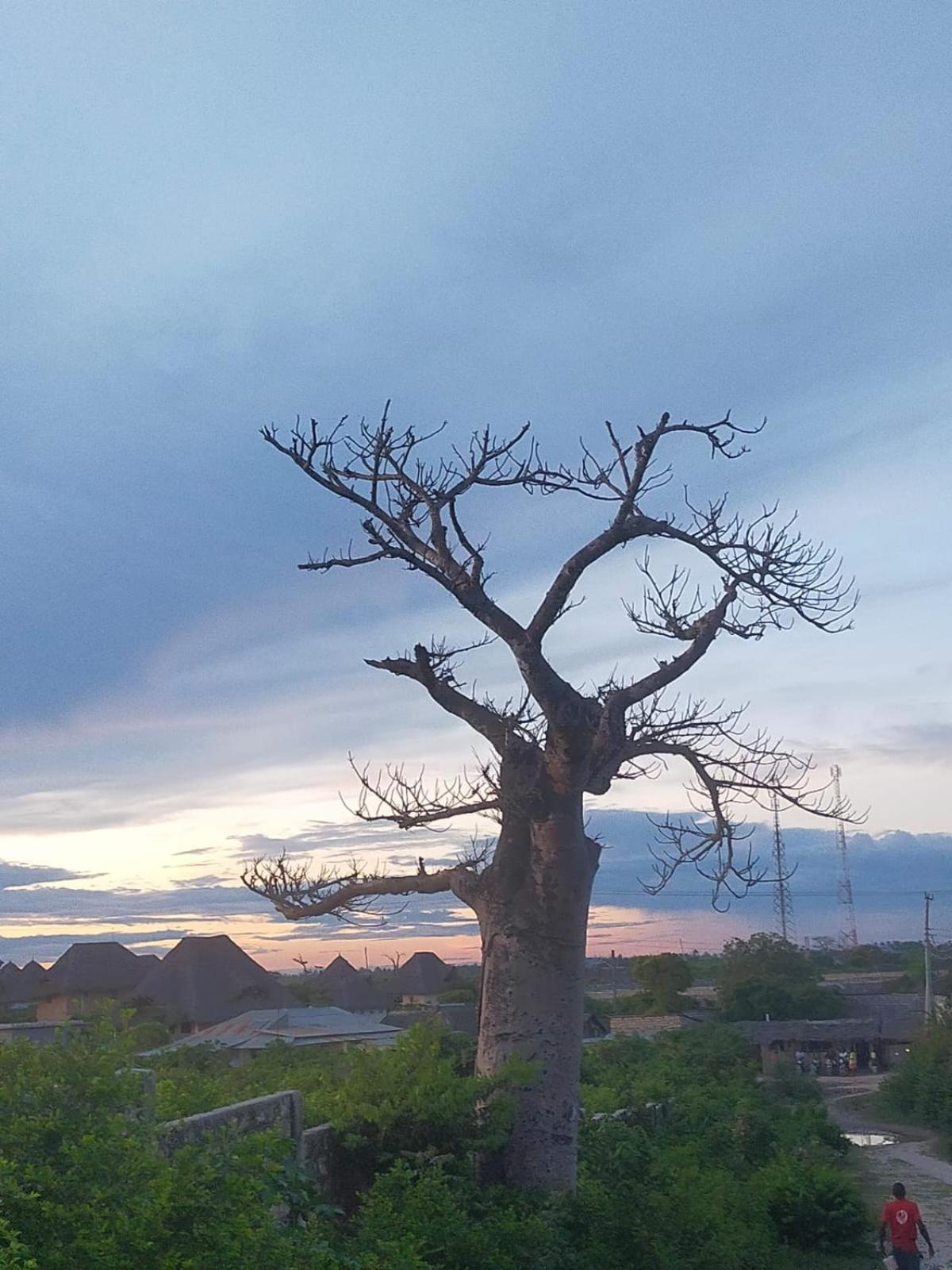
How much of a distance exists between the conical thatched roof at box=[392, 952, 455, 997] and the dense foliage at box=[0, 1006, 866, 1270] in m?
34.9

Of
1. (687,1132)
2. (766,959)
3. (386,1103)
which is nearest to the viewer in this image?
(386,1103)

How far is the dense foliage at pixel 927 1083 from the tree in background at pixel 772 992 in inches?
582

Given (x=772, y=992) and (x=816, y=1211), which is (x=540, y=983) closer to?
(x=816, y=1211)

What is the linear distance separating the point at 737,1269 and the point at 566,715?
3.72m

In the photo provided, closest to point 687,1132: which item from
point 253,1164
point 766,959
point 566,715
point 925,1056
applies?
point 566,715

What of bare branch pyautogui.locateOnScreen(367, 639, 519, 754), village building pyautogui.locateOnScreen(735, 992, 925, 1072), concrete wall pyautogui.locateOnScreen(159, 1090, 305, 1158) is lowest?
village building pyautogui.locateOnScreen(735, 992, 925, 1072)

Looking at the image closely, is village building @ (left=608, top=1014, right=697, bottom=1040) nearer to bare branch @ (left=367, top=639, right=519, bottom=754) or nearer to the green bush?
the green bush

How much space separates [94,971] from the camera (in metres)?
37.9

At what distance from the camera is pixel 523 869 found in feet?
26.8

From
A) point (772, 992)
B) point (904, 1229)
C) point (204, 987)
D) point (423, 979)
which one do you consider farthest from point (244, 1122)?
point (423, 979)

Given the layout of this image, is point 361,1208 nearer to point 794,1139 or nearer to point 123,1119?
point 123,1119

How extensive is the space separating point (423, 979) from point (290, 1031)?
1029 inches

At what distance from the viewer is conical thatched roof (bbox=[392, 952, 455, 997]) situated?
1938 inches

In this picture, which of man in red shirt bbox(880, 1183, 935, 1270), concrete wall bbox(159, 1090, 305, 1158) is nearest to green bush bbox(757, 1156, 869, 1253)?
man in red shirt bbox(880, 1183, 935, 1270)
